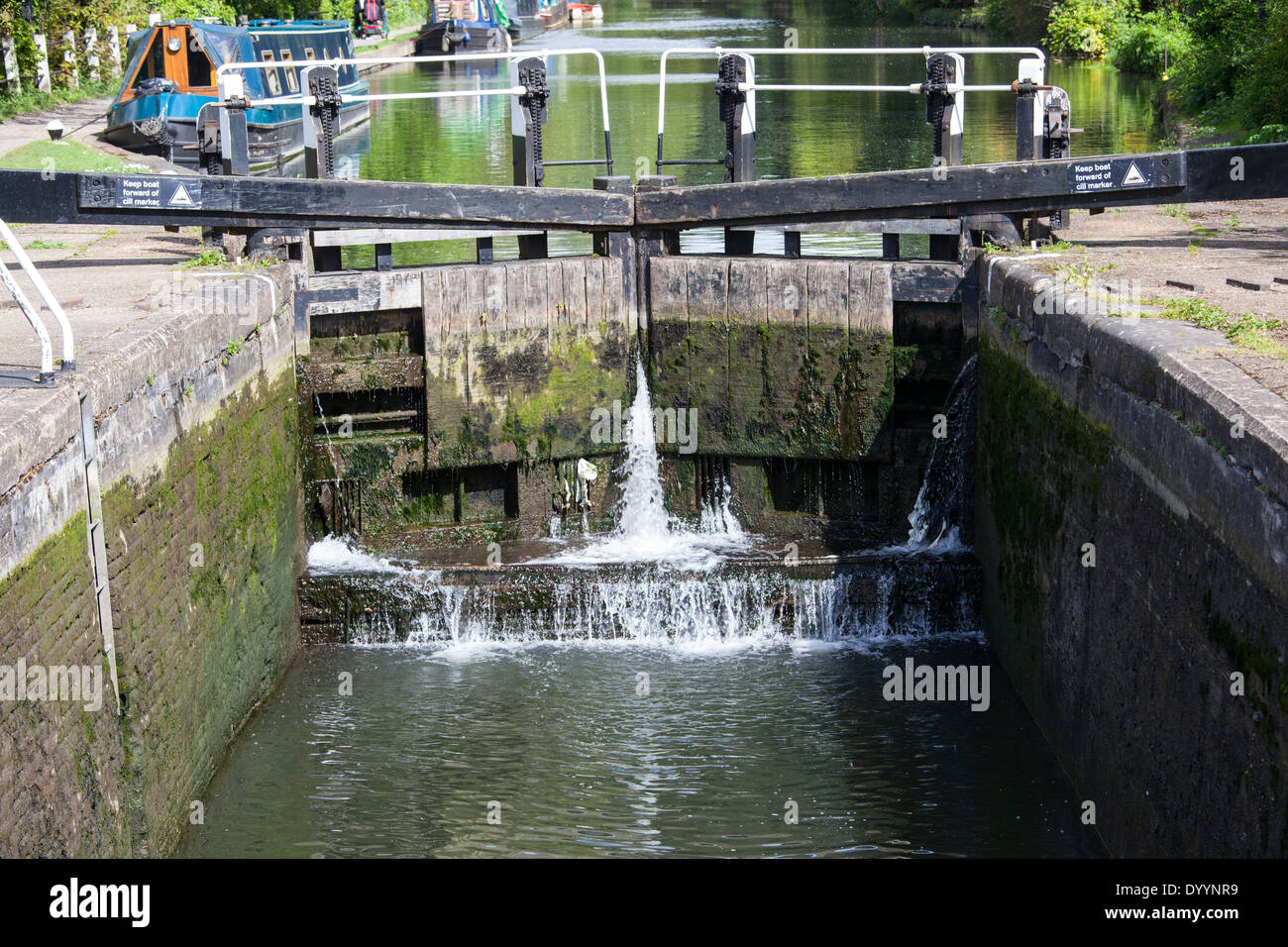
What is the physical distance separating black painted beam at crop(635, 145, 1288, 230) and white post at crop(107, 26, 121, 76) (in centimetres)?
2422

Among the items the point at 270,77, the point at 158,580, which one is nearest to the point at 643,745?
the point at 158,580

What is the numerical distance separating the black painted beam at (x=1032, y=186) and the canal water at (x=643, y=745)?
209cm

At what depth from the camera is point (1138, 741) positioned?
233 inches

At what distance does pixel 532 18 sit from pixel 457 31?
15895mm

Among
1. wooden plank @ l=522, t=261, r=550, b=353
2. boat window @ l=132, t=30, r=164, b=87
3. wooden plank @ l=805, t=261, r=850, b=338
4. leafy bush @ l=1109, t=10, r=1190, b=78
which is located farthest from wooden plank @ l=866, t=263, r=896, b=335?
leafy bush @ l=1109, t=10, r=1190, b=78

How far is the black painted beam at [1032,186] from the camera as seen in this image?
29.5ft

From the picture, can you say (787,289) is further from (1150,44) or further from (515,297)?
(1150,44)

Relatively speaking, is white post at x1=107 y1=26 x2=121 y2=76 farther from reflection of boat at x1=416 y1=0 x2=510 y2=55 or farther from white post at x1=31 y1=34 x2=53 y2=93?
reflection of boat at x1=416 y1=0 x2=510 y2=55

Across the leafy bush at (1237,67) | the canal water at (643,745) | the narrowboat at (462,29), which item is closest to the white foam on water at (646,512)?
the canal water at (643,745)

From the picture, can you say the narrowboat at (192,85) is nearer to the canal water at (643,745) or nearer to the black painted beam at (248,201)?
the black painted beam at (248,201)

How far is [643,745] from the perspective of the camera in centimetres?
770

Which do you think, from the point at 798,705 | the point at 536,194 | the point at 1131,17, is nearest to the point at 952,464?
the point at 798,705

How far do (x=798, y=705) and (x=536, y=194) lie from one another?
379cm
